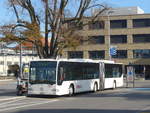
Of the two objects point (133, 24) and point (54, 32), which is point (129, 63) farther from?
Result: point (54, 32)

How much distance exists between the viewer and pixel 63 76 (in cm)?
3084

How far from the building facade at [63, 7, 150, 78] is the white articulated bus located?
195 feet

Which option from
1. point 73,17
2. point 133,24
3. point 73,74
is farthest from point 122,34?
point 73,74

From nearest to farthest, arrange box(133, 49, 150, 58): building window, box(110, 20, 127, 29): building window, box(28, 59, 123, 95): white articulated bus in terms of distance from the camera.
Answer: box(28, 59, 123, 95): white articulated bus → box(133, 49, 150, 58): building window → box(110, 20, 127, 29): building window

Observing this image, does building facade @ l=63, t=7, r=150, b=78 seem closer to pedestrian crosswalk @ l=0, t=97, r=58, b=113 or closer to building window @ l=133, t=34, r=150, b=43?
building window @ l=133, t=34, r=150, b=43

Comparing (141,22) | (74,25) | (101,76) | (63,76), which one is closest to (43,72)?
(63,76)

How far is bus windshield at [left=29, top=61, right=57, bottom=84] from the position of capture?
30062 millimetres

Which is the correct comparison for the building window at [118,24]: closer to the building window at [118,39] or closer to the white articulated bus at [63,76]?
the building window at [118,39]

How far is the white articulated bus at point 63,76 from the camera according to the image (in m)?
30.0

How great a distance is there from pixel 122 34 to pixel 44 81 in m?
71.1

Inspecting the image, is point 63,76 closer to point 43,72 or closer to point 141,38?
point 43,72

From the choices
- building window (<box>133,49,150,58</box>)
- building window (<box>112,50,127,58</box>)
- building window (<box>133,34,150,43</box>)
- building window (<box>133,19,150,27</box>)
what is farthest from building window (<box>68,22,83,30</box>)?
building window (<box>112,50,127,58</box>)

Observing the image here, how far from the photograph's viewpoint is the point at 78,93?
35.4 m

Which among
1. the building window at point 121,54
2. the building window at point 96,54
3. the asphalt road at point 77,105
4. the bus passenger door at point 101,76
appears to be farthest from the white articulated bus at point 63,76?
the building window at point 96,54
